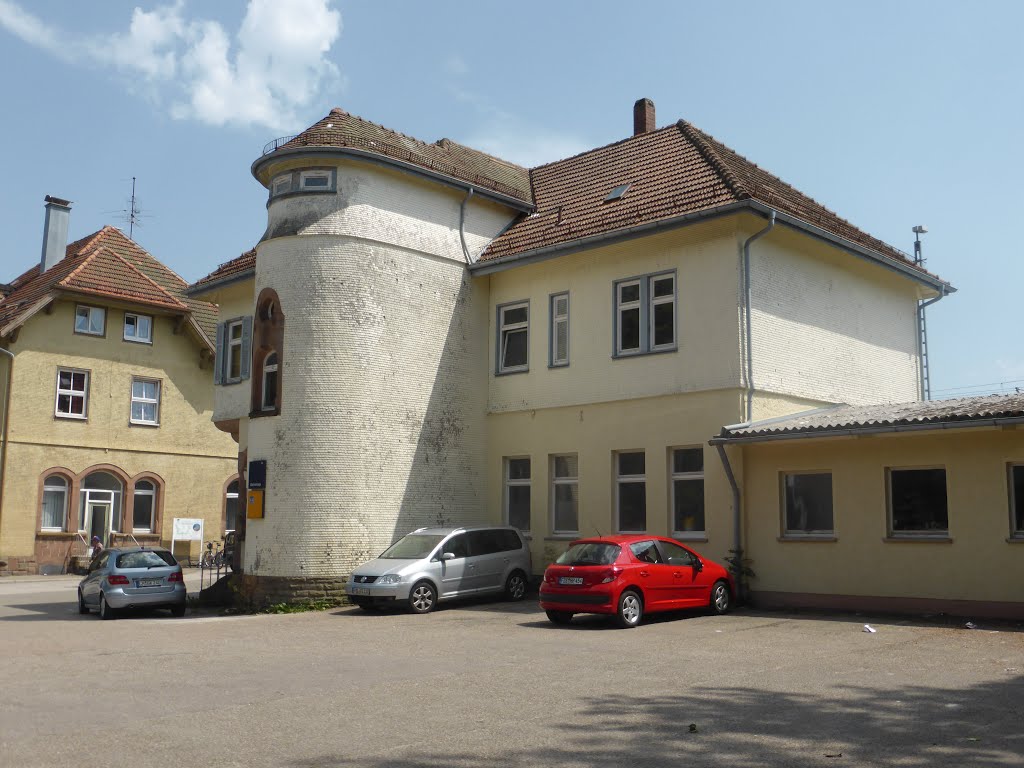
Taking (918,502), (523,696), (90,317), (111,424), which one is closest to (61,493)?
(111,424)

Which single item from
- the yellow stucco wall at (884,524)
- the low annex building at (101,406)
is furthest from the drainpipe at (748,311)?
the low annex building at (101,406)

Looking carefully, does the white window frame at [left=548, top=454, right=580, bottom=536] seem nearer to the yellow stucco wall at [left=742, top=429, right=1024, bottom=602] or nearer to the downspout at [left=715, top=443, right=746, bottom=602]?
the downspout at [left=715, top=443, right=746, bottom=602]

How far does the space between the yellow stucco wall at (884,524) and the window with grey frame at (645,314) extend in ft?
9.79

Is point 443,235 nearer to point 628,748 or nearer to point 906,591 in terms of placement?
point 906,591

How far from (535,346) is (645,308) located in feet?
9.89

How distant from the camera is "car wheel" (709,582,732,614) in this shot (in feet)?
56.9

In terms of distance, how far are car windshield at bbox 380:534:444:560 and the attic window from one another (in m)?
8.59

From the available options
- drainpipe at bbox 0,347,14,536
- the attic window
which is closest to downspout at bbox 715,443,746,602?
the attic window

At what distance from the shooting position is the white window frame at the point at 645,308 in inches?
805

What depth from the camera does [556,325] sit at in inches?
893

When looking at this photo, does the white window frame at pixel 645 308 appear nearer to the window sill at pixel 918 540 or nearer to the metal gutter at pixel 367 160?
the metal gutter at pixel 367 160

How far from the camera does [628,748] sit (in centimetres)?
740

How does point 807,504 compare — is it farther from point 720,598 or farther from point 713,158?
point 713,158

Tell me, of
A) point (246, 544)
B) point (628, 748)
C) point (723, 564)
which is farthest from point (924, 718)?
point (246, 544)
